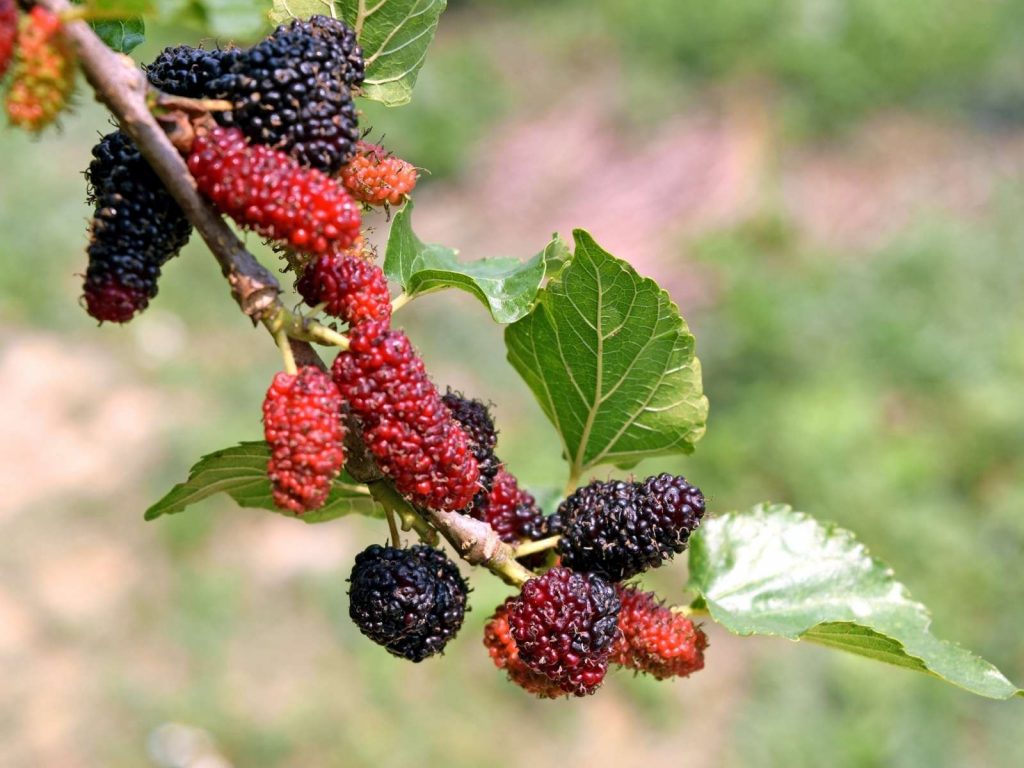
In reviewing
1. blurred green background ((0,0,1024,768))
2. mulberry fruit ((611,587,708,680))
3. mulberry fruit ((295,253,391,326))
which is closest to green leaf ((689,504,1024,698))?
mulberry fruit ((611,587,708,680))

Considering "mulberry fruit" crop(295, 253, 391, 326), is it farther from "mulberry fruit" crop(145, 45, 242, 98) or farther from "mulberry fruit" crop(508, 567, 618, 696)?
"mulberry fruit" crop(508, 567, 618, 696)

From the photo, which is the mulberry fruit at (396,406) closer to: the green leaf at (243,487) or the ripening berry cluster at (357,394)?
the ripening berry cluster at (357,394)

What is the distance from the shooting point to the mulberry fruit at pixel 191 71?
0.85 metres

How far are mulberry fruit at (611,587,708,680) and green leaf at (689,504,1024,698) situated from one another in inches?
1.8

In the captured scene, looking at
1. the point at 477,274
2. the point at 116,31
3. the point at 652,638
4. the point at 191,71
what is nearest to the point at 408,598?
the point at 652,638

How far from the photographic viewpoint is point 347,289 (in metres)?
0.85

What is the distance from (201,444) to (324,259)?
173 inches

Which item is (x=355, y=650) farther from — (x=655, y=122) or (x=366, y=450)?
(x=655, y=122)

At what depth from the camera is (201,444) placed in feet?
16.5

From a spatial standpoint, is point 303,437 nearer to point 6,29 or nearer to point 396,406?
point 396,406

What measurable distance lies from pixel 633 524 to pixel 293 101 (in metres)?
0.46

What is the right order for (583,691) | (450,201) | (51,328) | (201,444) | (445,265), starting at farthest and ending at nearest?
(450,201) < (51,328) < (201,444) < (445,265) < (583,691)

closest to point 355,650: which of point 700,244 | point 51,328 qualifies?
point 51,328

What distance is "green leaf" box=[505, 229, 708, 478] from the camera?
1.03 metres
